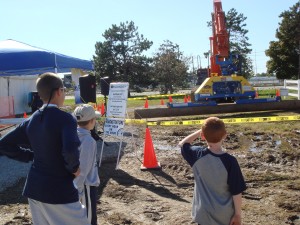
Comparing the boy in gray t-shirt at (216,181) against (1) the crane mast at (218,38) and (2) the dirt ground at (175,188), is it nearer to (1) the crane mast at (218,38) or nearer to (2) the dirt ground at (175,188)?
(2) the dirt ground at (175,188)

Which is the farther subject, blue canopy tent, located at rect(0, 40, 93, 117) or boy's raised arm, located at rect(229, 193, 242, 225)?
blue canopy tent, located at rect(0, 40, 93, 117)

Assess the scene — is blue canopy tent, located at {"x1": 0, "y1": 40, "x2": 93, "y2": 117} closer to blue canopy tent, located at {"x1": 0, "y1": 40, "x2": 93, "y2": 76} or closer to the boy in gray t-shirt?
blue canopy tent, located at {"x1": 0, "y1": 40, "x2": 93, "y2": 76}

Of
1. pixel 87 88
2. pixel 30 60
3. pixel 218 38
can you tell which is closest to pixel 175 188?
pixel 87 88

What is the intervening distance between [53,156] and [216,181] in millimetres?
1206

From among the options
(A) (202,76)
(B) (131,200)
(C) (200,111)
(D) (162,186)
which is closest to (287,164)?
(D) (162,186)

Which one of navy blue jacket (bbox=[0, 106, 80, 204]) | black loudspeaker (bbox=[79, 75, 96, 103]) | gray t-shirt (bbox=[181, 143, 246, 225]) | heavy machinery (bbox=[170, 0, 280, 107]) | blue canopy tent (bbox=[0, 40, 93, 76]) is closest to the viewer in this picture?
navy blue jacket (bbox=[0, 106, 80, 204])

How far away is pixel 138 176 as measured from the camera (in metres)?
7.80

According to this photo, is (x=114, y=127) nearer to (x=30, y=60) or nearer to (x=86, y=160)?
(x=30, y=60)

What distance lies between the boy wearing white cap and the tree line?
147 ft

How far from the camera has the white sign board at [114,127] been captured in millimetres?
8539

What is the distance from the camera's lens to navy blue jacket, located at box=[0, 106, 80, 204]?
2775 millimetres

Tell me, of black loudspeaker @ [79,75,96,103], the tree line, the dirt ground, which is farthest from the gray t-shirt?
the tree line

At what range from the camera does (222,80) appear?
18.7 m

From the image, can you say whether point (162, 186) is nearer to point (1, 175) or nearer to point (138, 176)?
point (138, 176)
